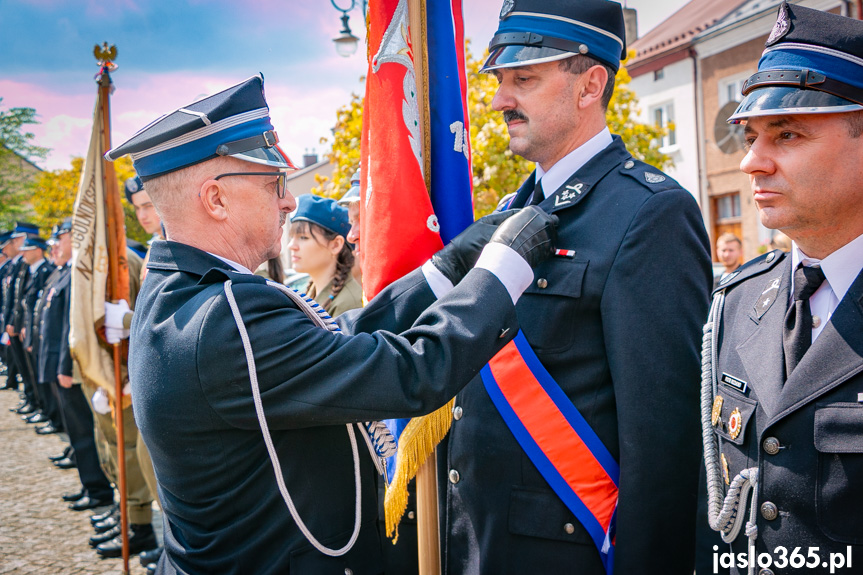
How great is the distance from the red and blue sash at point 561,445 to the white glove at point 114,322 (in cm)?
376

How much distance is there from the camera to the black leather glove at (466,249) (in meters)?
2.11

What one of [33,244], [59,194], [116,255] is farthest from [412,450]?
[59,194]

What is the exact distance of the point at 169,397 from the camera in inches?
69.1

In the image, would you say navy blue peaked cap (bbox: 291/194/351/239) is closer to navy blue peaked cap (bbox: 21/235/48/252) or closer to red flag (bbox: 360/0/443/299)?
red flag (bbox: 360/0/443/299)

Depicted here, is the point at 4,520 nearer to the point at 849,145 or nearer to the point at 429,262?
the point at 429,262

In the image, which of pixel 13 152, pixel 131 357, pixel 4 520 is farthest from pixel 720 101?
pixel 13 152

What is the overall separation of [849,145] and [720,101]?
2042 centimetres

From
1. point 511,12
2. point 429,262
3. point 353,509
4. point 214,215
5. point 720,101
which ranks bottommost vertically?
point 353,509

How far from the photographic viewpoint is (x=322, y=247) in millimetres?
4902

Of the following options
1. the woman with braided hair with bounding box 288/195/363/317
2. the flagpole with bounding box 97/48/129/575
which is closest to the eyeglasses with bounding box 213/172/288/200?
the woman with braided hair with bounding box 288/195/363/317

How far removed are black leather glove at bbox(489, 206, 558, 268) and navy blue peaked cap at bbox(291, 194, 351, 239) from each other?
9.81 feet

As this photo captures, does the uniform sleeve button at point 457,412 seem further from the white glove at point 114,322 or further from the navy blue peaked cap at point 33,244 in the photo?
the navy blue peaked cap at point 33,244

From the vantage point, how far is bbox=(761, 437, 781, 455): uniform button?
70.6 inches

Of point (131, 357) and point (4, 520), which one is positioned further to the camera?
point (4, 520)
